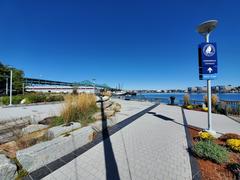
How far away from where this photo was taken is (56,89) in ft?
199

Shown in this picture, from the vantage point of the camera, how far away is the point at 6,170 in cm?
246

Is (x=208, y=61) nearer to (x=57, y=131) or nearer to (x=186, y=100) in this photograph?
(x=57, y=131)

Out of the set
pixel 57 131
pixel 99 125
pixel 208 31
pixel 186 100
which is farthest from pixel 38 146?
pixel 186 100

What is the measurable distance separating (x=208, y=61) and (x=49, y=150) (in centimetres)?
587

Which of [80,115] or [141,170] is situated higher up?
[80,115]

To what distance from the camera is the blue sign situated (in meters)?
5.09

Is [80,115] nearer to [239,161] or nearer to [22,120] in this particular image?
[22,120]

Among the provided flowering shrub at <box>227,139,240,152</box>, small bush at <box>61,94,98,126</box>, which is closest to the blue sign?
flowering shrub at <box>227,139,240,152</box>

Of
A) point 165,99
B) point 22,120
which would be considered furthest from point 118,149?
point 165,99

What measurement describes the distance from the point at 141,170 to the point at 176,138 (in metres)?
2.52

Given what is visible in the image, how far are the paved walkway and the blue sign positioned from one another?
255cm

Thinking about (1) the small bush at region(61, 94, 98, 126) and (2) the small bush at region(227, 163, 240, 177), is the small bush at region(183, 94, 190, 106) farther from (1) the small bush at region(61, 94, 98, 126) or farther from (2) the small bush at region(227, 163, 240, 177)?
(2) the small bush at region(227, 163, 240, 177)

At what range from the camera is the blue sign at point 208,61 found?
5091 mm

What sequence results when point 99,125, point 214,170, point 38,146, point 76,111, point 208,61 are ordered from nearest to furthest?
point 214,170
point 38,146
point 208,61
point 99,125
point 76,111
